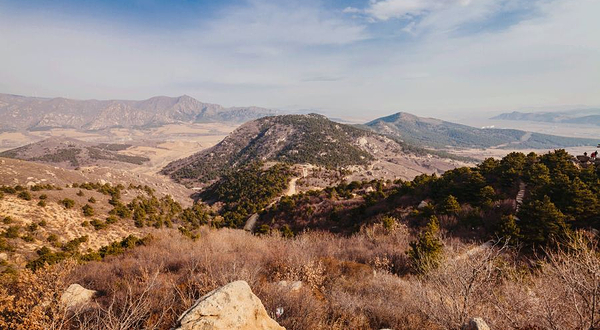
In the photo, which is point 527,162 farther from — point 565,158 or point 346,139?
point 346,139

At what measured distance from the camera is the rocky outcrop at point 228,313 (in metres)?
6.20

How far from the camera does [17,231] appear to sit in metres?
26.2

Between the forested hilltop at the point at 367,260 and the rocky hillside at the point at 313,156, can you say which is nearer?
the forested hilltop at the point at 367,260

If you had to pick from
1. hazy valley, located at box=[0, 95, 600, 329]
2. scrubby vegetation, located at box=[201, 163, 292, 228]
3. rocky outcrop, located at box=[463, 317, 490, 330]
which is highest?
rocky outcrop, located at box=[463, 317, 490, 330]

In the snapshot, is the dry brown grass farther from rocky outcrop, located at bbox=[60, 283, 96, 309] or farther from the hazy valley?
rocky outcrop, located at bbox=[60, 283, 96, 309]

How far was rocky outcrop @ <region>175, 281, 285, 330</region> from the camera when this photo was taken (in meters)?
6.20

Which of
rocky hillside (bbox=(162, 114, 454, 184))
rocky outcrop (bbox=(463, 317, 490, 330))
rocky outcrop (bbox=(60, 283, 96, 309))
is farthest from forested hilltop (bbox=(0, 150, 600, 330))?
rocky hillside (bbox=(162, 114, 454, 184))

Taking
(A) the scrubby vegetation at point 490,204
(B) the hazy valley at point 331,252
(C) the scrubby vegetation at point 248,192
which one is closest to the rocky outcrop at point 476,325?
(B) the hazy valley at point 331,252

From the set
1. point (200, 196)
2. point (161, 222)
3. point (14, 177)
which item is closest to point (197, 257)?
point (161, 222)

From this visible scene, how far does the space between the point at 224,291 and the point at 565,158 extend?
1737 inches

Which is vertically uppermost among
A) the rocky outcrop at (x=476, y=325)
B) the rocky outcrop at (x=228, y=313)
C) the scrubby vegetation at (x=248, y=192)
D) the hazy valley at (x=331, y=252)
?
the rocky outcrop at (x=228, y=313)

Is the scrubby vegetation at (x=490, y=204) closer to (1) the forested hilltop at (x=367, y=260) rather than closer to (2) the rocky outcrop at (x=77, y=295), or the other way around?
(1) the forested hilltop at (x=367, y=260)

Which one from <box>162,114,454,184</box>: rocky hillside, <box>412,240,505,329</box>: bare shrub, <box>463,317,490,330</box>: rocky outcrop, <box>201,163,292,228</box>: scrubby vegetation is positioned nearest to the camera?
<box>463,317,490,330</box>: rocky outcrop

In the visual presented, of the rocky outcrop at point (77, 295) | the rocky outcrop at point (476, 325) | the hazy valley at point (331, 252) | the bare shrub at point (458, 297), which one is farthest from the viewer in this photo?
the rocky outcrop at point (77, 295)
